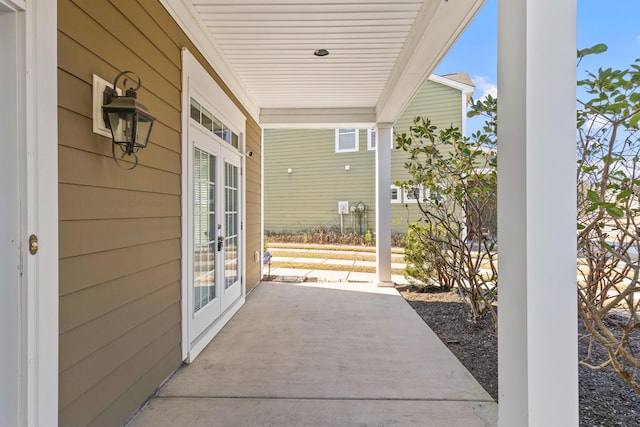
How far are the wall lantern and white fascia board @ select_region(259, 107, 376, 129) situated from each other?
3.85 m

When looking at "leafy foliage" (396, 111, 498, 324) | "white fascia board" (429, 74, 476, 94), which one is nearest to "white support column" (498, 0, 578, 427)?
"leafy foliage" (396, 111, 498, 324)

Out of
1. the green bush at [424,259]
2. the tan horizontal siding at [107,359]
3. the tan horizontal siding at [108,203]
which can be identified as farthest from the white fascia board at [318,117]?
the tan horizontal siding at [107,359]

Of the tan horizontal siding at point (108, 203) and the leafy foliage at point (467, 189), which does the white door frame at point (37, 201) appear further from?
the leafy foliage at point (467, 189)

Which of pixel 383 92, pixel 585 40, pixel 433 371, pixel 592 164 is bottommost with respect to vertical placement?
pixel 433 371

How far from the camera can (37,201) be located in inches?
52.7

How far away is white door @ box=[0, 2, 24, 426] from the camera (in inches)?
50.4

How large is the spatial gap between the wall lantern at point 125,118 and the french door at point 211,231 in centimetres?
97

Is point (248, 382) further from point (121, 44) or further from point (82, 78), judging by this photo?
point (121, 44)

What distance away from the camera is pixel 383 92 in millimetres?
4746

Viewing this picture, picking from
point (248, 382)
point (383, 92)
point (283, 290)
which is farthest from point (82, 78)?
point (283, 290)

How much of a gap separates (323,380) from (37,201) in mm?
2094

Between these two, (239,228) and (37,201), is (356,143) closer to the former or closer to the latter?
(239,228)

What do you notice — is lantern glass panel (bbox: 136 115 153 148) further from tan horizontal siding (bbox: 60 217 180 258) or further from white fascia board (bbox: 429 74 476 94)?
white fascia board (bbox: 429 74 476 94)

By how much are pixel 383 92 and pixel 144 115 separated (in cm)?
363
